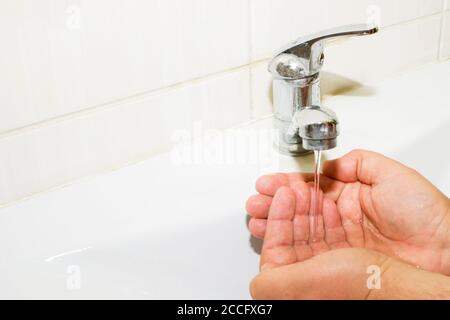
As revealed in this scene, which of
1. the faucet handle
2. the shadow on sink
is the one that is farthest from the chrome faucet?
the shadow on sink

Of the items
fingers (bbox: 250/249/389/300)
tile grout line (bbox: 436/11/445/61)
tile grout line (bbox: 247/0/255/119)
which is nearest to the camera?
fingers (bbox: 250/249/389/300)

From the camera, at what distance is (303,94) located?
479 mm

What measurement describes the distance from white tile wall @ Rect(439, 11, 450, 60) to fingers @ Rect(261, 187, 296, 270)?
1.16ft

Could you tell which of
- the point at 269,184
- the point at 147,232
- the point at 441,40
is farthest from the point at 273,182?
the point at 441,40

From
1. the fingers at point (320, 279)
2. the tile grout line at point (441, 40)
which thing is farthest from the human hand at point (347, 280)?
the tile grout line at point (441, 40)

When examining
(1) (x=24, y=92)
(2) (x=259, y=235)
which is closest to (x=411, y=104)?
(2) (x=259, y=235)

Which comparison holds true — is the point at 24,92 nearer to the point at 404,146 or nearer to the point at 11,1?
the point at 11,1

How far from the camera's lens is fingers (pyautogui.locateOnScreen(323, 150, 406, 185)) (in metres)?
0.46

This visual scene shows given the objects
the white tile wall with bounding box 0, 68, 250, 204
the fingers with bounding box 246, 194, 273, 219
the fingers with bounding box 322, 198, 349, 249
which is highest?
the white tile wall with bounding box 0, 68, 250, 204

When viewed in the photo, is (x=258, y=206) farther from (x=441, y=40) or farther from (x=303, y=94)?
(x=441, y=40)

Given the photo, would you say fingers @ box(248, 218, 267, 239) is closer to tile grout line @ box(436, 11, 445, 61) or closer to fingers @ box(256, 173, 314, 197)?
fingers @ box(256, 173, 314, 197)

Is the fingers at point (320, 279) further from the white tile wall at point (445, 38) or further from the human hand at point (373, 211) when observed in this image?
the white tile wall at point (445, 38)

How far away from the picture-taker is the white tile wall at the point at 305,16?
52 cm

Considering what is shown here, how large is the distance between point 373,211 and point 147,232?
185mm
